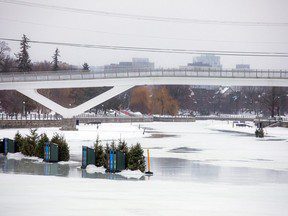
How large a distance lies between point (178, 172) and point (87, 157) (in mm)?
4311

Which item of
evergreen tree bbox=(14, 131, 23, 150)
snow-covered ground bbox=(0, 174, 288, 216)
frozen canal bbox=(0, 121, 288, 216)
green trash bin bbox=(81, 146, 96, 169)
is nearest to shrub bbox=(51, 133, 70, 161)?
frozen canal bbox=(0, 121, 288, 216)

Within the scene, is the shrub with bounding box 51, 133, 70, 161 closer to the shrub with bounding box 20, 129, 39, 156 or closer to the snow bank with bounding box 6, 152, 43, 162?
the snow bank with bounding box 6, 152, 43, 162

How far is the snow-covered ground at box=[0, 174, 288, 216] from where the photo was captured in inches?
501

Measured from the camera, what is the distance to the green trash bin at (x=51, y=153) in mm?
27250

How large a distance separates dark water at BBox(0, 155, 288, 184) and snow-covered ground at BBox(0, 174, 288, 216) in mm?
2309

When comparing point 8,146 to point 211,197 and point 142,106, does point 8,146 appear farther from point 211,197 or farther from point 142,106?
point 142,106

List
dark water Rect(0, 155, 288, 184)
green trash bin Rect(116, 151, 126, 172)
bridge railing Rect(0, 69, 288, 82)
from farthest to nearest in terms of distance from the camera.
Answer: bridge railing Rect(0, 69, 288, 82) < green trash bin Rect(116, 151, 126, 172) < dark water Rect(0, 155, 288, 184)

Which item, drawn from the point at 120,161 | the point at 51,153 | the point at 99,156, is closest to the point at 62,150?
the point at 51,153

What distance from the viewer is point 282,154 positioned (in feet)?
122

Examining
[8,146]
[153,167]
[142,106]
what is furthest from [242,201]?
[142,106]

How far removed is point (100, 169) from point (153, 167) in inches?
144

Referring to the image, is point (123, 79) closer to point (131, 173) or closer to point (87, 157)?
point (87, 157)

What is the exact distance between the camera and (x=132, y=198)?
1487cm

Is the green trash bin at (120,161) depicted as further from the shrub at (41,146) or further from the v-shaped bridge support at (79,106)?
the v-shaped bridge support at (79,106)
